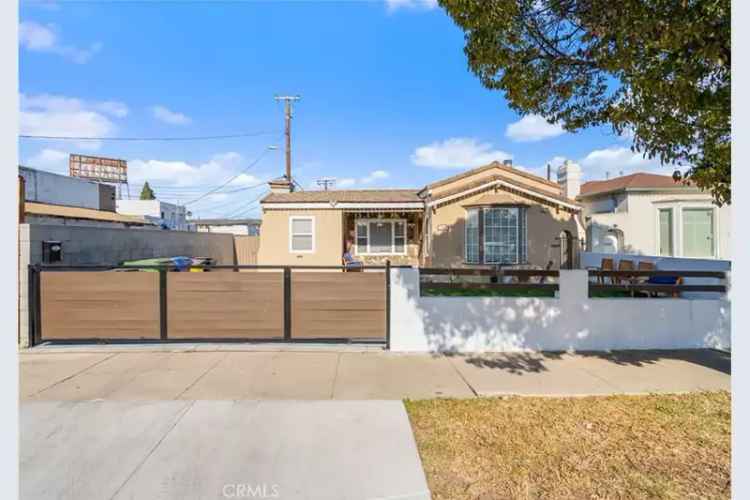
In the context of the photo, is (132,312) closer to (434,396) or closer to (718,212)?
(434,396)

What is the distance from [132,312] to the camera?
6805 millimetres

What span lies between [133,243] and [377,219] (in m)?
9.86

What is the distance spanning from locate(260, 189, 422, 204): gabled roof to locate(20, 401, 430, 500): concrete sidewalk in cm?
1302

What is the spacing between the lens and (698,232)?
1468cm

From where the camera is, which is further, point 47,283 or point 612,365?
point 47,283

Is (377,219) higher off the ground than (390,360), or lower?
higher

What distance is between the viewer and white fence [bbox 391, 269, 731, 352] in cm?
671

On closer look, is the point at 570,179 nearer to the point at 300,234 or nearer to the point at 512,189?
the point at 512,189

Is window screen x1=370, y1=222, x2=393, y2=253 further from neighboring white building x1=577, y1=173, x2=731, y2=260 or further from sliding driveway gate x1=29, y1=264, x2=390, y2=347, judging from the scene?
sliding driveway gate x1=29, y1=264, x2=390, y2=347

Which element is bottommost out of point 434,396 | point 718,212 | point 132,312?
point 434,396

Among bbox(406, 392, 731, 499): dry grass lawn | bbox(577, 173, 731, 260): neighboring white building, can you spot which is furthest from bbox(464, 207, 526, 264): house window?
bbox(406, 392, 731, 499): dry grass lawn

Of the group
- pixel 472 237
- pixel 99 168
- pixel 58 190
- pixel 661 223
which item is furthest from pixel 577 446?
pixel 99 168

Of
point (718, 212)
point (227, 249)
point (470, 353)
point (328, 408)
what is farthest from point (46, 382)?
point (718, 212)

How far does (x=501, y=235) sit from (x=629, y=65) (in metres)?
10.1
